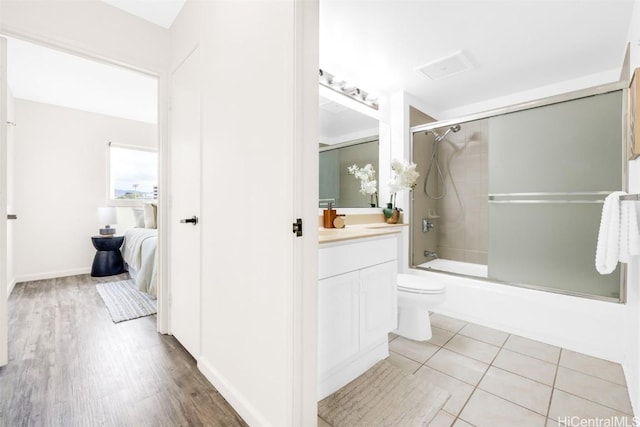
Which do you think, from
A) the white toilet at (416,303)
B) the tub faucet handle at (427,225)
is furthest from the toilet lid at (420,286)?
the tub faucet handle at (427,225)

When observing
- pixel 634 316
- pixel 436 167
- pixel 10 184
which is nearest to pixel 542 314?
pixel 634 316

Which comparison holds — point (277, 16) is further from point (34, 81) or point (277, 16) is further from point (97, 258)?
point (97, 258)

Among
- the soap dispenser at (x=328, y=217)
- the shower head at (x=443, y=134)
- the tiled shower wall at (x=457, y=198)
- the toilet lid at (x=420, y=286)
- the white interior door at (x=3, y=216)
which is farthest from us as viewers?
the tiled shower wall at (x=457, y=198)

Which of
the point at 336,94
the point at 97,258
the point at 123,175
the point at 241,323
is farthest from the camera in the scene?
the point at 123,175

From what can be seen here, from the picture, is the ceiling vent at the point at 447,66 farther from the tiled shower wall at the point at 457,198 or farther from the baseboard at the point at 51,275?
the baseboard at the point at 51,275

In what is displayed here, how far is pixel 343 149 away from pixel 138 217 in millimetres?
3600

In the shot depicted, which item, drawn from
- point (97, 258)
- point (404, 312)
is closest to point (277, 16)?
point (404, 312)

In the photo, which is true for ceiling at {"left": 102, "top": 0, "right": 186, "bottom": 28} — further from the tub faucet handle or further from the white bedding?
the tub faucet handle

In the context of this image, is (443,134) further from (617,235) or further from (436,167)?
(617,235)

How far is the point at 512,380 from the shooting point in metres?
1.66

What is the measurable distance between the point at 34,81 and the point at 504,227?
5277 mm

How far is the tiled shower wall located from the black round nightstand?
4125 mm

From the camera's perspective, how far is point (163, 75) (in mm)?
2133

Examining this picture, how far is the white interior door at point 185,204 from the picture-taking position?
69.8 inches
